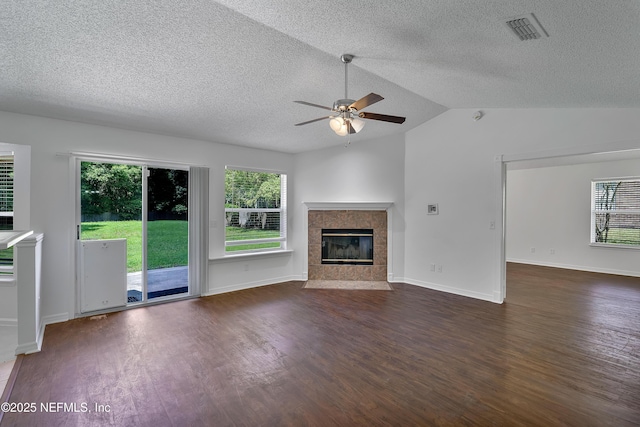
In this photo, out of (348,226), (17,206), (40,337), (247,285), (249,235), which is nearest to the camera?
(40,337)

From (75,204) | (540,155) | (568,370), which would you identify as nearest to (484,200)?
(540,155)

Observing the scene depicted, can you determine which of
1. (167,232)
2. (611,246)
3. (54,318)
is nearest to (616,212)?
(611,246)

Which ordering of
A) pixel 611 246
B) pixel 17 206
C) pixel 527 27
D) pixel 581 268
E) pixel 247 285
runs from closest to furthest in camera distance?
pixel 527 27 → pixel 17 206 → pixel 247 285 → pixel 611 246 → pixel 581 268

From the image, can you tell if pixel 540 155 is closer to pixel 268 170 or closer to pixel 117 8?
pixel 268 170

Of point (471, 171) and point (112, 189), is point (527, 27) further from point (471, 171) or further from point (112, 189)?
point (112, 189)

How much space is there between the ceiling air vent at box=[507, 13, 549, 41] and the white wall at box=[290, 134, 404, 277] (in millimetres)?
3621

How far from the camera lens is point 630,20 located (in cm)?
183

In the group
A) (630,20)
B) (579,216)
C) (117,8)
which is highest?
(117,8)

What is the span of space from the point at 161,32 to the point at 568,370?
4.37 metres

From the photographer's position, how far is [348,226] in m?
5.96

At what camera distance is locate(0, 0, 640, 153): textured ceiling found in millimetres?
1990

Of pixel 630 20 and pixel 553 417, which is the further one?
pixel 553 417

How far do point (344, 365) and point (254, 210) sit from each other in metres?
3.73

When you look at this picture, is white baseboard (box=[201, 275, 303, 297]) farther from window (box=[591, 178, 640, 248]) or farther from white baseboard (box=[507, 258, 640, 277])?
window (box=[591, 178, 640, 248])
